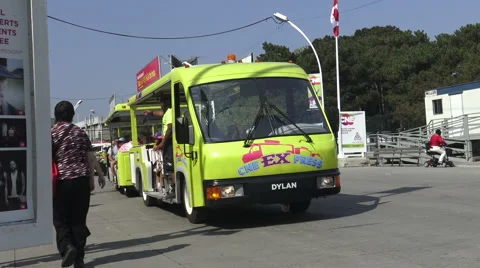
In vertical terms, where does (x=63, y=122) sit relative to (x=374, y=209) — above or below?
above

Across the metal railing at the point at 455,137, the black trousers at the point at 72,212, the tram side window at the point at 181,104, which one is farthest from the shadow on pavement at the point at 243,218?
the metal railing at the point at 455,137

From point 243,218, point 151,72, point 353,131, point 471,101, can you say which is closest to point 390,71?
point 471,101

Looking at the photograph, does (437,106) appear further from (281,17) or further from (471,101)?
(281,17)

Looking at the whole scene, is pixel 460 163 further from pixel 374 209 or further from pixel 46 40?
pixel 46 40

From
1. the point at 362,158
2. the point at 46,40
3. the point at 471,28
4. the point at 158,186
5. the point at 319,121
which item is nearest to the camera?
the point at 46,40

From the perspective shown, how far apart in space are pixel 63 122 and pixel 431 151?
1876 cm

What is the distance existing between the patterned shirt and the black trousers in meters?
0.09

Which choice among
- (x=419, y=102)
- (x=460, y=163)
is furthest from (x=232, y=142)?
(x=419, y=102)

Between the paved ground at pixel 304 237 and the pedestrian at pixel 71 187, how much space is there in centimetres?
65

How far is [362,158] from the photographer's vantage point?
29.9m

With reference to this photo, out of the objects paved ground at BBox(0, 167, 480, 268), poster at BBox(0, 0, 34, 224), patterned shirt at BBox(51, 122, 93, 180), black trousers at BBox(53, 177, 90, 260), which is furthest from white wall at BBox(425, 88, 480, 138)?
poster at BBox(0, 0, 34, 224)

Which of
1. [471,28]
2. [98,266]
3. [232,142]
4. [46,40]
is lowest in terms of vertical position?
[98,266]

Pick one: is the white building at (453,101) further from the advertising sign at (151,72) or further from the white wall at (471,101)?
the advertising sign at (151,72)

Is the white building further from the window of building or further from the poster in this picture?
the poster
